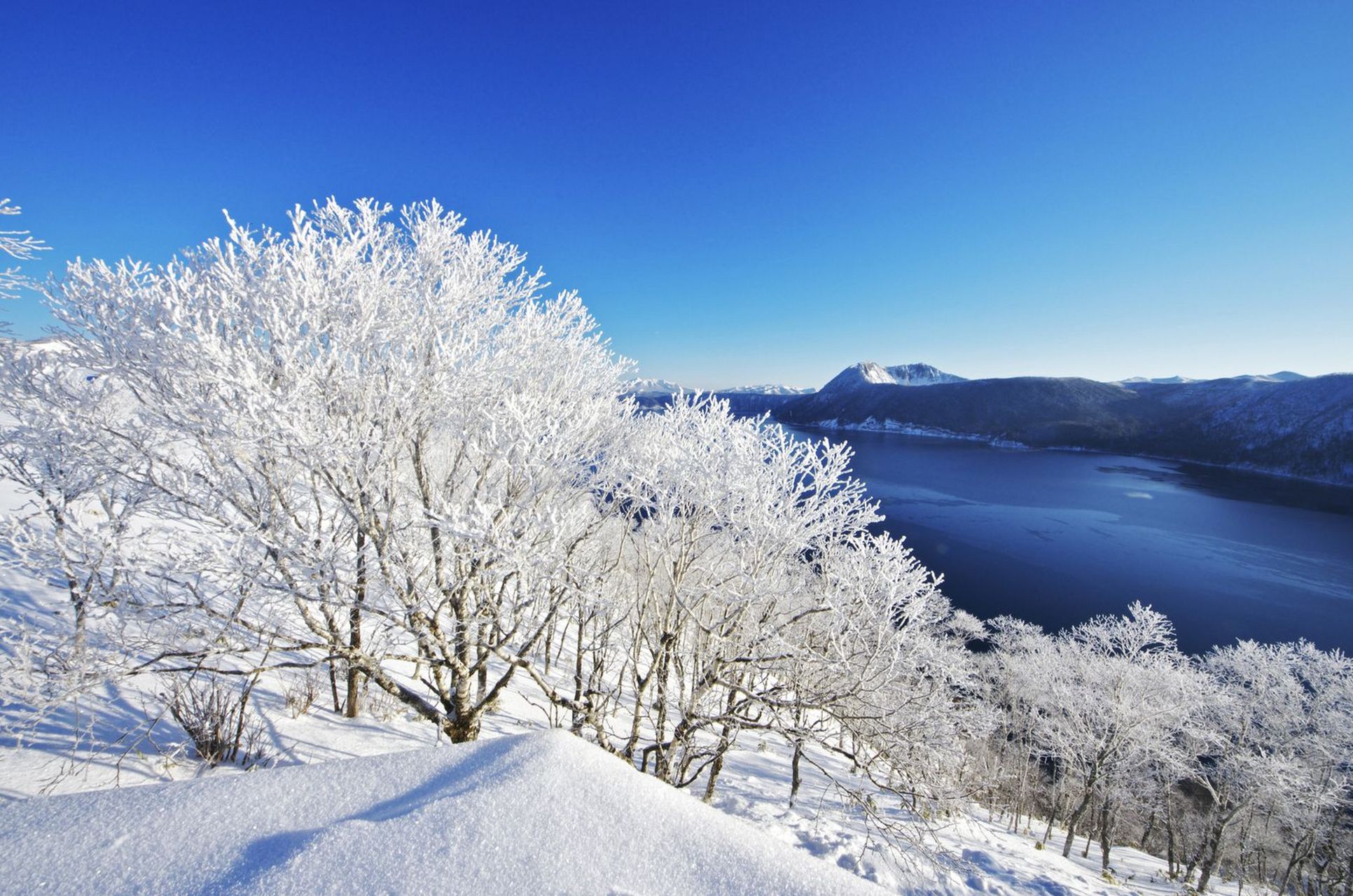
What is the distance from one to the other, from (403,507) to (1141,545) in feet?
190

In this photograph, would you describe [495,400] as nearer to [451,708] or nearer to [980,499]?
[451,708]

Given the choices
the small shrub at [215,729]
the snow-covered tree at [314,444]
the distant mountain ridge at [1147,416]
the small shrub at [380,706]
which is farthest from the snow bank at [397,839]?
the distant mountain ridge at [1147,416]

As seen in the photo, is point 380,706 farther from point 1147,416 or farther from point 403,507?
point 1147,416

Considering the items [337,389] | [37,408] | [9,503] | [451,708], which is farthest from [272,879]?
[9,503]

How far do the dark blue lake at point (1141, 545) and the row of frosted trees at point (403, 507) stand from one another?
103ft

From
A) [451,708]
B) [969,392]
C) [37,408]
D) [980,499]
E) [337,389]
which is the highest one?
[969,392]

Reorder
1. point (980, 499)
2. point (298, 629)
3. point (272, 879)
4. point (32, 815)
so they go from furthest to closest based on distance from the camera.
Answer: point (980, 499) → point (298, 629) → point (32, 815) → point (272, 879)

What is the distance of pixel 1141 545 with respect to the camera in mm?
42344

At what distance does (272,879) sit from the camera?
187 cm

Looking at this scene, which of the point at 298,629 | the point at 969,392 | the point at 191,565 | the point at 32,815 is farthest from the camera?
the point at 969,392

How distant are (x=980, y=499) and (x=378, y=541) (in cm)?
6680

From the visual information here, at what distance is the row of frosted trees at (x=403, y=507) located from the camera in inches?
147

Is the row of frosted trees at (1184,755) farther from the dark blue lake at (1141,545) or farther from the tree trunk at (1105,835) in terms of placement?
the dark blue lake at (1141,545)

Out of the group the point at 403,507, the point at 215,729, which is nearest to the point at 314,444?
the point at 403,507
